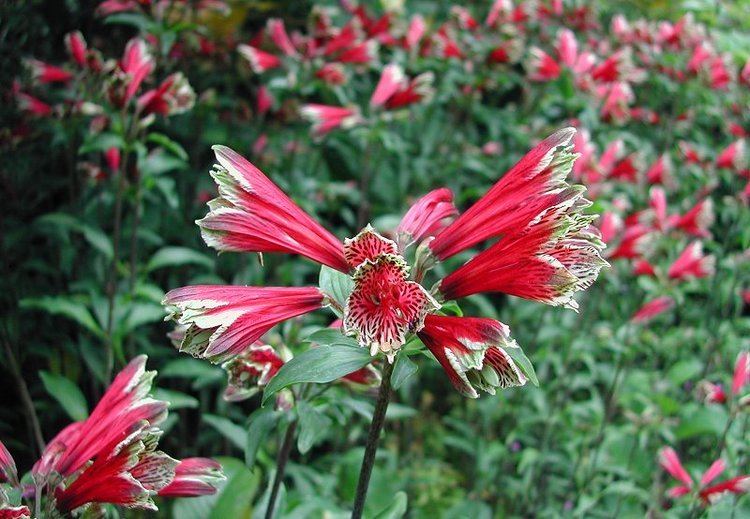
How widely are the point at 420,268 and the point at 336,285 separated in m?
0.16

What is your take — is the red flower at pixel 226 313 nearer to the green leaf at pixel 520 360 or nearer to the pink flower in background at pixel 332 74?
the green leaf at pixel 520 360

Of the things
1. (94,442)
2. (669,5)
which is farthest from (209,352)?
(669,5)

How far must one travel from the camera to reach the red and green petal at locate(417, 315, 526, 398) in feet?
3.63

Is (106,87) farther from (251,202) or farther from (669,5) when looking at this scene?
(669,5)

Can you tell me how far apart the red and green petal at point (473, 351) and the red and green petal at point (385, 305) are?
0.16 ft

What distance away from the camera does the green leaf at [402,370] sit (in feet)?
3.76

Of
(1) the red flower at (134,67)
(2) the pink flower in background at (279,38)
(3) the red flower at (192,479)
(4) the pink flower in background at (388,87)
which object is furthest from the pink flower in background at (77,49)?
(3) the red flower at (192,479)

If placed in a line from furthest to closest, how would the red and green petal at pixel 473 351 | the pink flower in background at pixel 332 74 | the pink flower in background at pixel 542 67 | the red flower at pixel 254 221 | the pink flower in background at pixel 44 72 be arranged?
1. the pink flower in background at pixel 542 67
2. the pink flower in background at pixel 332 74
3. the pink flower in background at pixel 44 72
4. the red flower at pixel 254 221
5. the red and green petal at pixel 473 351

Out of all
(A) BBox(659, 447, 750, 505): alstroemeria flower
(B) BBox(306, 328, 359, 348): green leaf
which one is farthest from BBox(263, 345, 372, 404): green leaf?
(A) BBox(659, 447, 750, 505): alstroemeria flower

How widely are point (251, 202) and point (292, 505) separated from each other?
129cm

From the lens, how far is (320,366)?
1203 millimetres

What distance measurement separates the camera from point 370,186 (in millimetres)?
4758

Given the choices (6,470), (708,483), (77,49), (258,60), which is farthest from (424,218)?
(258,60)

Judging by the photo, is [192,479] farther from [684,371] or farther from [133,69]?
[684,371]
